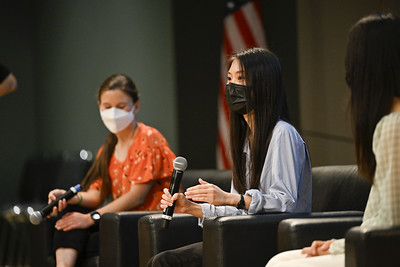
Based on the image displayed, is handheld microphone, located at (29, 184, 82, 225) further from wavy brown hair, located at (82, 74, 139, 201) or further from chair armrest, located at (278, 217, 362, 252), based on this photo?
chair armrest, located at (278, 217, 362, 252)

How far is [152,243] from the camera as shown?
2930mm

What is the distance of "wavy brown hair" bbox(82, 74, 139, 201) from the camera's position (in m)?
3.70

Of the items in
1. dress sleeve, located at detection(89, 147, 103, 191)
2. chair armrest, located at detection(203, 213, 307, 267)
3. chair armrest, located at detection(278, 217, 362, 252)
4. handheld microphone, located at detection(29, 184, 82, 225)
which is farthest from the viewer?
dress sleeve, located at detection(89, 147, 103, 191)

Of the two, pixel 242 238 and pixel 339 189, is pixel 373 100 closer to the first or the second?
pixel 242 238

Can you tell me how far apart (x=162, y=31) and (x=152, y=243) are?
291 centimetres

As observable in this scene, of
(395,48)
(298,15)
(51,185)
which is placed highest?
(298,15)

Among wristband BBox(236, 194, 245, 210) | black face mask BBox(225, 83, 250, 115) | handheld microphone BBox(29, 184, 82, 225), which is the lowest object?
handheld microphone BBox(29, 184, 82, 225)

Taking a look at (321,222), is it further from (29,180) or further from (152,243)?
(29,180)

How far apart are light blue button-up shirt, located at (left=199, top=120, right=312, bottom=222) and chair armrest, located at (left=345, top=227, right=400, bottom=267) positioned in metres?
0.75

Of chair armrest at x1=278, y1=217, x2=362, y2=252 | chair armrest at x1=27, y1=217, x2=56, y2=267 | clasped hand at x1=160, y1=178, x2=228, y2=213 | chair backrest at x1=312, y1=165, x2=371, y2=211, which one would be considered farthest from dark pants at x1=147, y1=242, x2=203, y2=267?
chair armrest at x1=27, y1=217, x2=56, y2=267

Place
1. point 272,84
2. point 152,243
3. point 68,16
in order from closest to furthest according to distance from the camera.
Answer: point 272,84 → point 152,243 → point 68,16

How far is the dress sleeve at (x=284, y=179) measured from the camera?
100 inches

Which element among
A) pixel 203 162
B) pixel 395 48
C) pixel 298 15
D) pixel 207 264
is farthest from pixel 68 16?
pixel 395 48

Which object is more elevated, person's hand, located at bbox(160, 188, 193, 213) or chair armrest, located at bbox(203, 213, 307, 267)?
person's hand, located at bbox(160, 188, 193, 213)
